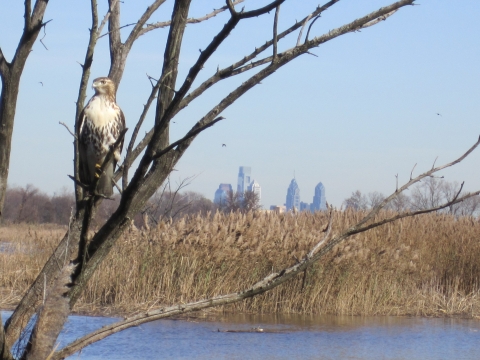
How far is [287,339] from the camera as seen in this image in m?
8.66

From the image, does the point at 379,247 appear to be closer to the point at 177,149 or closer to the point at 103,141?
the point at 103,141

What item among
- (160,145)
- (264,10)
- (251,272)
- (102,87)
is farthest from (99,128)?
(251,272)

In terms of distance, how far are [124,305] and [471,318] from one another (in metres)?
5.43

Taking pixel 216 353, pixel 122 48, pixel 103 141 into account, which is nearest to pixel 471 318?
pixel 216 353

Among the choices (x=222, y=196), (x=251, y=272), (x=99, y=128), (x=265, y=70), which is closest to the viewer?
(x=265, y=70)

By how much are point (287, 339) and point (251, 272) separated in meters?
2.15

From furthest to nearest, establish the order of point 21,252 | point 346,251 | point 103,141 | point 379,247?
point 21,252, point 379,247, point 346,251, point 103,141

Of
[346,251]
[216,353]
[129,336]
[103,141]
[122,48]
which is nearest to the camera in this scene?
[122,48]

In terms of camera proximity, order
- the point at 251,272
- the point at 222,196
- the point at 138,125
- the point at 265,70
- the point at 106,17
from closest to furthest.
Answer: the point at 265,70 < the point at 138,125 < the point at 106,17 < the point at 251,272 < the point at 222,196

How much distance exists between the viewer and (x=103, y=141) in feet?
13.1

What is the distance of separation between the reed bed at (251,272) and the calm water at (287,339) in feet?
1.24

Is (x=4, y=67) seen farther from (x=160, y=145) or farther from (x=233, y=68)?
(x=233, y=68)

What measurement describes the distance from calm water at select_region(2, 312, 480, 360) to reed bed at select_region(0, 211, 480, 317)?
1.24ft

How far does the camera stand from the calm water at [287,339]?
785cm
